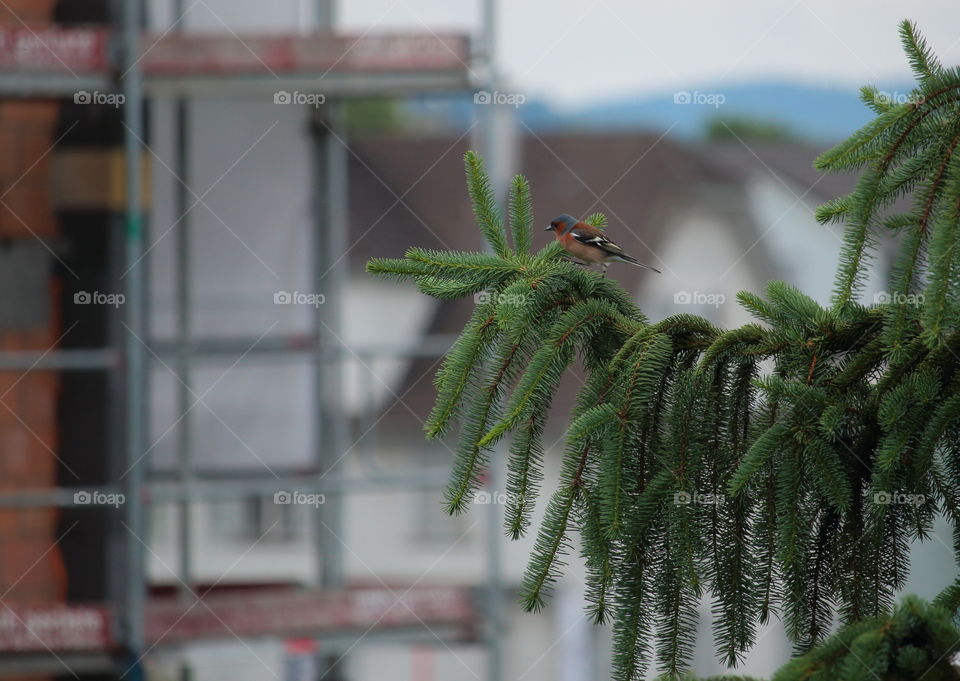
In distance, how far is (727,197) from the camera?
12.1 m

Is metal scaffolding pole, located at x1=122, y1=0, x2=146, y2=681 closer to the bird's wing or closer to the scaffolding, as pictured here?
the scaffolding

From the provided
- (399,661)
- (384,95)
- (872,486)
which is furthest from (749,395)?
(399,661)

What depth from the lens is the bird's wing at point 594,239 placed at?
58.9 inches

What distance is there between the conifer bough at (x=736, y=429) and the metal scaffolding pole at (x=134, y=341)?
2.57 m

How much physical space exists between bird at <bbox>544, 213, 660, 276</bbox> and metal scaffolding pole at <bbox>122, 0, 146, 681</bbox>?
2200 mm

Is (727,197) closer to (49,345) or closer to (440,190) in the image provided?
(440,190)

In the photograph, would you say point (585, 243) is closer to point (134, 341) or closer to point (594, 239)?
point (594, 239)

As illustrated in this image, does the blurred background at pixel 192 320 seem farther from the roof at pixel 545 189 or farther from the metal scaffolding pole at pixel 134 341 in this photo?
the roof at pixel 545 189

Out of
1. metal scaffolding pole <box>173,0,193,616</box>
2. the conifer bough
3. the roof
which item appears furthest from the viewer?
the roof

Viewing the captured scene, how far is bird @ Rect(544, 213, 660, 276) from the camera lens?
140cm

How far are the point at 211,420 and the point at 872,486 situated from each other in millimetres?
4226

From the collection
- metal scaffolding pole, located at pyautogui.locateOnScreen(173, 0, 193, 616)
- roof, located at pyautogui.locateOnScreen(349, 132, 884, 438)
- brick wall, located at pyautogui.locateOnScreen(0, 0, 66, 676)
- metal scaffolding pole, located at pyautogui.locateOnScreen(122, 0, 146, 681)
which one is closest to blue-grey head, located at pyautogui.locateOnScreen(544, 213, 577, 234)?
metal scaffolding pole, located at pyautogui.locateOnScreen(122, 0, 146, 681)

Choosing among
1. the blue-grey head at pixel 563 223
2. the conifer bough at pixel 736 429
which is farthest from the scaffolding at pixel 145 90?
the conifer bough at pixel 736 429

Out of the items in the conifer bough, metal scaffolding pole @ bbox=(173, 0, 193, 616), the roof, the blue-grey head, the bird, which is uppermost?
the roof
